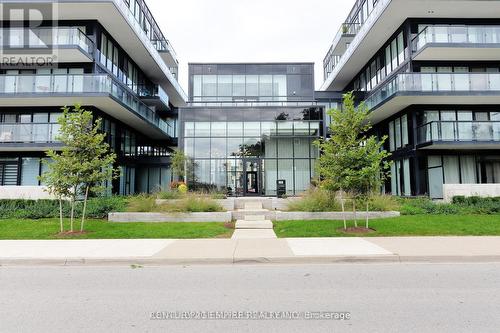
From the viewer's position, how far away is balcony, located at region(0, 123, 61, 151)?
20766 millimetres

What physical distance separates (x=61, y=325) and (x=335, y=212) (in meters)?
12.1

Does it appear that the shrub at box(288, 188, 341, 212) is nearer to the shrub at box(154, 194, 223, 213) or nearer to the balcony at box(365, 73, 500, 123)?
the shrub at box(154, 194, 223, 213)

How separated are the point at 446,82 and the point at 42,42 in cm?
2563

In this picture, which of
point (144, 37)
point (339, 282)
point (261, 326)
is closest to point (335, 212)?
point (339, 282)

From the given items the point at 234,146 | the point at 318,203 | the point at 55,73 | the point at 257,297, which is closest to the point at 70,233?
the point at 257,297

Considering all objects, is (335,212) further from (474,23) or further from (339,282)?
(474,23)

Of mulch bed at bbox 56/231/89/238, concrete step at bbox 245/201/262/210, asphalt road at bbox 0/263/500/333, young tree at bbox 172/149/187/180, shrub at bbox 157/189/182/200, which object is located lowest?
asphalt road at bbox 0/263/500/333

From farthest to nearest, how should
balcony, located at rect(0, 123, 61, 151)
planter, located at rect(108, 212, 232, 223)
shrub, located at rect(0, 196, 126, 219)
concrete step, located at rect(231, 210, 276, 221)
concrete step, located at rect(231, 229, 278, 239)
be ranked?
balcony, located at rect(0, 123, 61, 151) → shrub, located at rect(0, 196, 126, 219) → concrete step, located at rect(231, 210, 276, 221) → planter, located at rect(108, 212, 232, 223) → concrete step, located at rect(231, 229, 278, 239)

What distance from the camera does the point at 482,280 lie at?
655 cm

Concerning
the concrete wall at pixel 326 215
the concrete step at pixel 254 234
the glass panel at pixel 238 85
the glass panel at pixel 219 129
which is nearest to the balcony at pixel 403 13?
the glass panel at pixel 238 85

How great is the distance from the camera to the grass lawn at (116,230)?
11.8 metres

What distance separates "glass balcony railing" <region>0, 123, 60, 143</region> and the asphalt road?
603 inches

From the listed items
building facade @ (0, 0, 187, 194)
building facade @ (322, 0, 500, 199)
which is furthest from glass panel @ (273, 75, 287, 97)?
building facade @ (0, 0, 187, 194)

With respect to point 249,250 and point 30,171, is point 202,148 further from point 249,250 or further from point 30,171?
point 249,250
